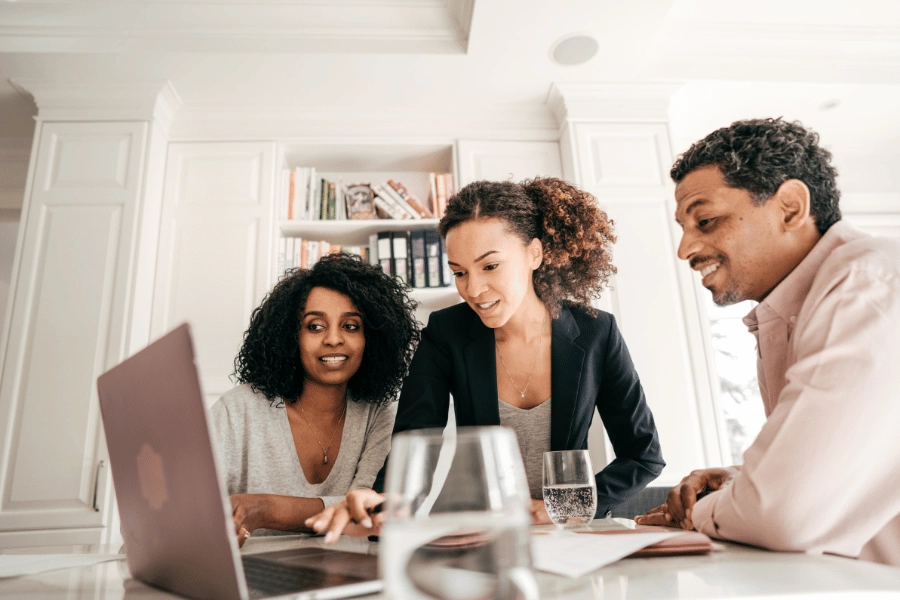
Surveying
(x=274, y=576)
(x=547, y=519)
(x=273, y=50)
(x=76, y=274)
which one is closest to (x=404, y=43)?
(x=273, y=50)

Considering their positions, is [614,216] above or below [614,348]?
above

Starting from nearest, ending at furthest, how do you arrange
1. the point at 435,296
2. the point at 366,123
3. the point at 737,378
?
the point at 435,296, the point at 366,123, the point at 737,378

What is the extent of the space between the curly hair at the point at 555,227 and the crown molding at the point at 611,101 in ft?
4.37

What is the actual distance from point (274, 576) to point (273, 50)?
102 inches

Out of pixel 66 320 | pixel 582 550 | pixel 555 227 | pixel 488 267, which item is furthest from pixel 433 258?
pixel 582 550

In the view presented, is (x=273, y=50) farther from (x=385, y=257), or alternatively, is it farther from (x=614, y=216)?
(x=614, y=216)

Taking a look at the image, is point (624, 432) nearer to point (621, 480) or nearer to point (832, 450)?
point (621, 480)

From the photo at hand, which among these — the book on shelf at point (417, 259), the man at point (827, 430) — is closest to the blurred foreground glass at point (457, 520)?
the man at point (827, 430)

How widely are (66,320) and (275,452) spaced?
1.61m

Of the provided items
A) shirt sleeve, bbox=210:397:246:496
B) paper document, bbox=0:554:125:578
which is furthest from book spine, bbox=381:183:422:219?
paper document, bbox=0:554:125:578

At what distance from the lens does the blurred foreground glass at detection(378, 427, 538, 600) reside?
31 centimetres

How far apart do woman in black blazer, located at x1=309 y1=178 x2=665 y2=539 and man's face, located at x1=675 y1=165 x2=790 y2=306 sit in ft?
1.34

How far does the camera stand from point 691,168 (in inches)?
49.0

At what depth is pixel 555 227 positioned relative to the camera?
5.51 ft
